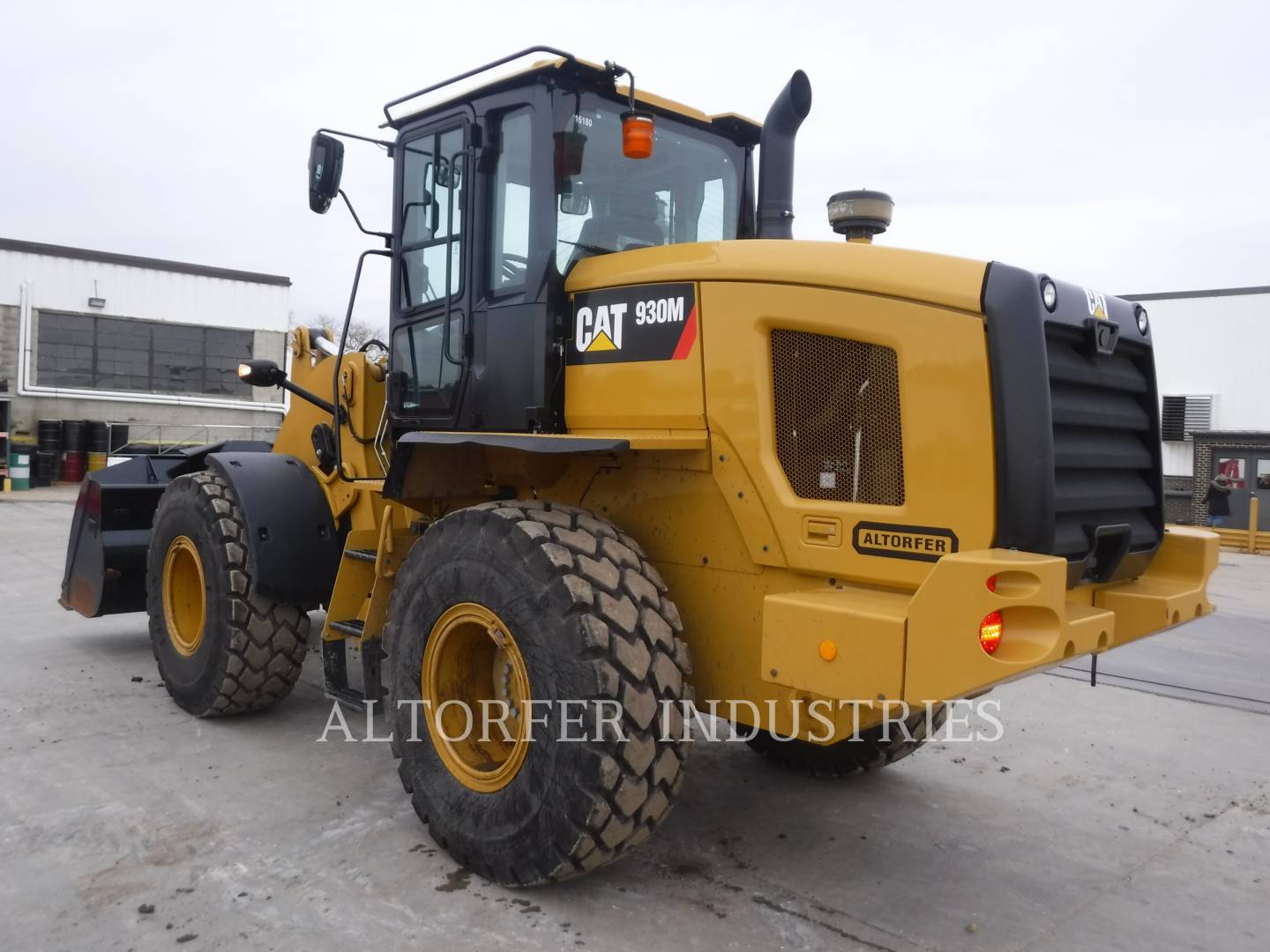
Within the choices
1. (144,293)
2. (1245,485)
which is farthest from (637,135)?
(144,293)

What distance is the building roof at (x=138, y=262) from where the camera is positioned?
25.2m

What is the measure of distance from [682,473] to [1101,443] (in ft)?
4.61

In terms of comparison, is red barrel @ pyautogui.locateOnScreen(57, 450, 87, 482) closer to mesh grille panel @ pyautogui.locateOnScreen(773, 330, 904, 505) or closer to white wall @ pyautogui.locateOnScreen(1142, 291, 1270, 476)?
mesh grille panel @ pyautogui.locateOnScreen(773, 330, 904, 505)

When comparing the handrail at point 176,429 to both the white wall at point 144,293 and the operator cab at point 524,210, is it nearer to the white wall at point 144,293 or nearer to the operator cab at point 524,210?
the white wall at point 144,293

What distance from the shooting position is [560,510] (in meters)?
3.57

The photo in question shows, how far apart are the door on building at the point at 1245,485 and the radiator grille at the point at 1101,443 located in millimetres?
21797

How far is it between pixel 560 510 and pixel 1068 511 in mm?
1623

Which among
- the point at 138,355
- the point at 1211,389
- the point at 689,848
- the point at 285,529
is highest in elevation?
the point at 138,355

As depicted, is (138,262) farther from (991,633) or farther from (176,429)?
Answer: (991,633)

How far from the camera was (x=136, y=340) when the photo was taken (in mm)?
26469

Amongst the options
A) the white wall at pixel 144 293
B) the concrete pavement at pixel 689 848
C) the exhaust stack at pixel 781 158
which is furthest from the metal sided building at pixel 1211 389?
the exhaust stack at pixel 781 158

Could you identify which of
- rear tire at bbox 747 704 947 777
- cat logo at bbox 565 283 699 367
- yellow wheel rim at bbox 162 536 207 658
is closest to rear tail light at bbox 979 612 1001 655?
cat logo at bbox 565 283 699 367

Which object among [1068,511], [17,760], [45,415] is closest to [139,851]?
[17,760]

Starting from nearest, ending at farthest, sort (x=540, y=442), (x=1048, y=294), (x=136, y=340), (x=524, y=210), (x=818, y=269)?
(x=1048, y=294), (x=818, y=269), (x=540, y=442), (x=524, y=210), (x=136, y=340)
